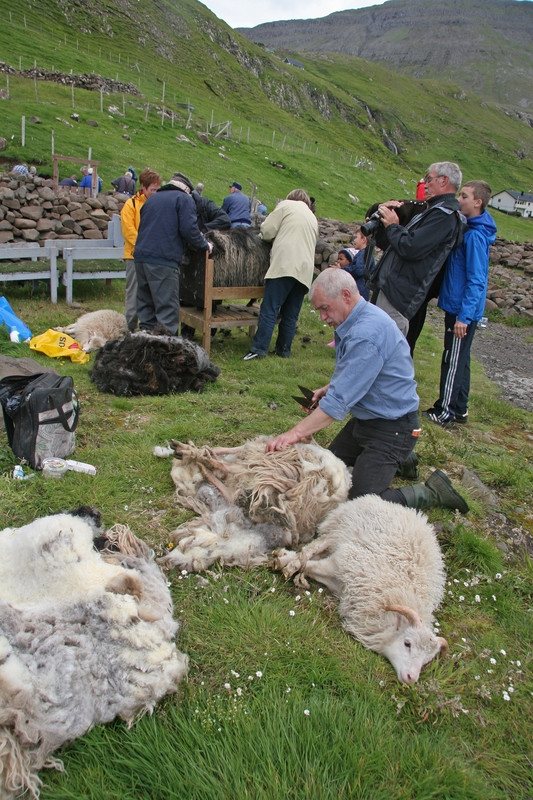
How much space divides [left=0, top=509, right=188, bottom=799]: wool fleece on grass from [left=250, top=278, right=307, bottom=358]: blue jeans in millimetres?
4815

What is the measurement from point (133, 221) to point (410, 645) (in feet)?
21.5

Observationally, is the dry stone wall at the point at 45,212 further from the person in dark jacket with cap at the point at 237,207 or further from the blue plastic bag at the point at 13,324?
the blue plastic bag at the point at 13,324

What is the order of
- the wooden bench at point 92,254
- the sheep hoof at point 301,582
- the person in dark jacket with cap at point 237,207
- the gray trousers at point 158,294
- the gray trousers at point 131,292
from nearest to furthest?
1. the sheep hoof at point 301,582
2. the gray trousers at point 158,294
3. the gray trousers at point 131,292
4. the wooden bench at point 92,254
5. the person in dark jacket with cap at point 237,207

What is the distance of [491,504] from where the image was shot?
4.17 m

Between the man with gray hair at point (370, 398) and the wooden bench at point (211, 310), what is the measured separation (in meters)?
3.22

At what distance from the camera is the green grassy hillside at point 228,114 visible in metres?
21.7

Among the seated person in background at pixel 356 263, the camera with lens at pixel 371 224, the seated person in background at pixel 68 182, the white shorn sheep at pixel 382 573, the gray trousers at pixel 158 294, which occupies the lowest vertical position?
the white shorn sheep at pixel 382 573

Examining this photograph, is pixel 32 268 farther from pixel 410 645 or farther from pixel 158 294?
pixel 410 645

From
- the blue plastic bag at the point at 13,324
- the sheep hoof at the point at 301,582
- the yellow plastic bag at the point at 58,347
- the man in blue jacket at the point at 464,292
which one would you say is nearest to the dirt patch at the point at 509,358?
the man in blue jacket at the point at 464,292

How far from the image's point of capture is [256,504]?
318 cm

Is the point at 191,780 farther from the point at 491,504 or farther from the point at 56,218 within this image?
the point at 56,218

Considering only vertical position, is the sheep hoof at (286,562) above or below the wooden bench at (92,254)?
below

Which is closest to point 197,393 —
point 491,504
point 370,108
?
point 491,504

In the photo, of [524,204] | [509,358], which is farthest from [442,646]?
[524,204]
